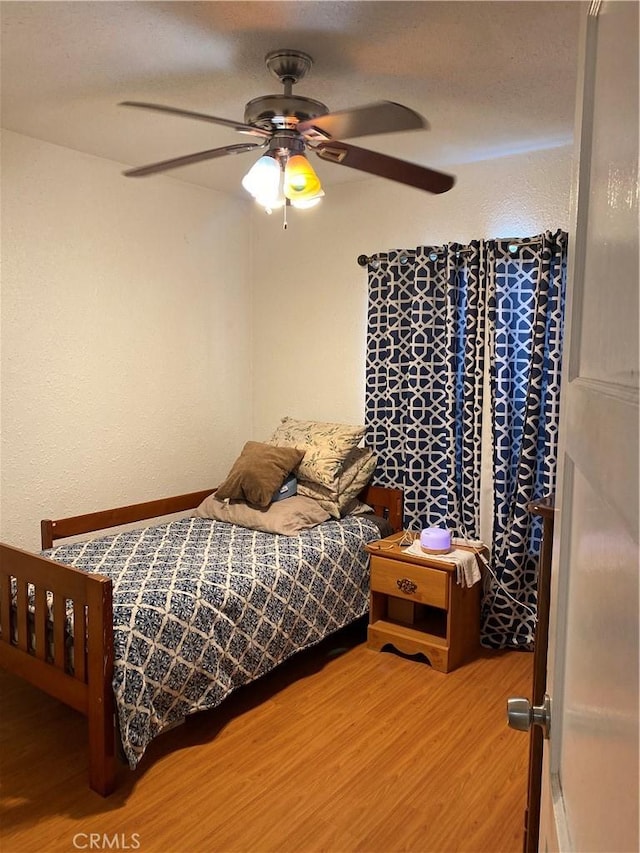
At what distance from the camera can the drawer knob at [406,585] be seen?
3.13 metres

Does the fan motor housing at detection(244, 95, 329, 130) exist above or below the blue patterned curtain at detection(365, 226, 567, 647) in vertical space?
above

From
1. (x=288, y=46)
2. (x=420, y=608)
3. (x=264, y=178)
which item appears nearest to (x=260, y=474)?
(x=420, y=608)

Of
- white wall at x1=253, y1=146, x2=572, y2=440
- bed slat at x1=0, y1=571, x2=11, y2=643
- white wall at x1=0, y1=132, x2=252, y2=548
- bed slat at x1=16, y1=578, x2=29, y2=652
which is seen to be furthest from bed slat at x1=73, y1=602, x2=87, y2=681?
white wall at x1=253, y1=146, x2=572, y2=440

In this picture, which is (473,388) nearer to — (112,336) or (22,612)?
(112,336)

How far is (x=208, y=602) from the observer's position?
2.54 meters

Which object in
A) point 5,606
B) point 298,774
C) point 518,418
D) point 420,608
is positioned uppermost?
point 518,418

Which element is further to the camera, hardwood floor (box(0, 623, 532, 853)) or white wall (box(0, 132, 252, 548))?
white wall (box(0, 132, 252, 548))

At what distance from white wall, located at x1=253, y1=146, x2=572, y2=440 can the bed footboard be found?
6.72ft

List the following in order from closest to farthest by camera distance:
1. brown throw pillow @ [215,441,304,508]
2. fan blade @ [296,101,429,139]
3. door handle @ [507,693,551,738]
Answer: door handle @ [507,693,551,738], fan blade @ [296,101,429,139], brown throw pillow @ [215,441,304,508]

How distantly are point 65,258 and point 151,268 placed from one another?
1.76 feet

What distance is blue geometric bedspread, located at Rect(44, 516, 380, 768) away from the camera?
2297 mm

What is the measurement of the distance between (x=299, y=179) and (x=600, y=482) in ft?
6.16

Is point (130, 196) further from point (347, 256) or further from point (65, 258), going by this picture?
point (347, 256)

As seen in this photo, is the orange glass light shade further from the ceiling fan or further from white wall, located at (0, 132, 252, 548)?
white wall, located at (0, 132, 252, 548)
